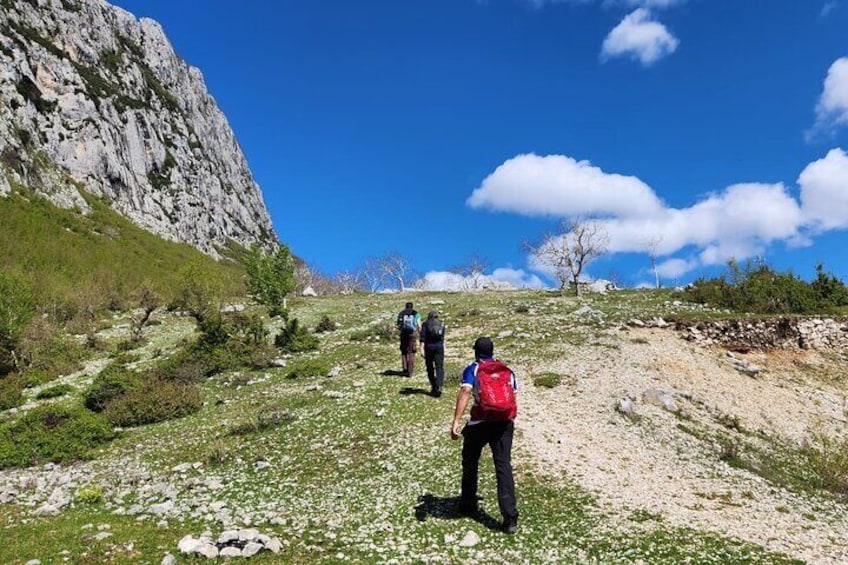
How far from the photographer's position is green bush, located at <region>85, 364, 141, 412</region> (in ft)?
70.5

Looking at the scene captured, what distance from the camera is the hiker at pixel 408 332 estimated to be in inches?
844

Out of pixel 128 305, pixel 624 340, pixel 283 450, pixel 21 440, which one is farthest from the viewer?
pixel 128 305

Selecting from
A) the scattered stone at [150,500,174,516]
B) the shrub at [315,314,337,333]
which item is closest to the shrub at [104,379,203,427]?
the scattered stone at [150,500,174,516]

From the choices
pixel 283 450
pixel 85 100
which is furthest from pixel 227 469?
pixel 85 100

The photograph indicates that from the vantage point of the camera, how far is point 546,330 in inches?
1286

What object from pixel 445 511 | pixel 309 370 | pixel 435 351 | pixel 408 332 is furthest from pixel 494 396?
pixel 309 370

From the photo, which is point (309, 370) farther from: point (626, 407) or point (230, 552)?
point (230, 552)

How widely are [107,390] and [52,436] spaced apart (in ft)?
16.9

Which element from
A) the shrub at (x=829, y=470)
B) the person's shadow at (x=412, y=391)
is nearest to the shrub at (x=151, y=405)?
the person's shadow at (x=412, y=391)

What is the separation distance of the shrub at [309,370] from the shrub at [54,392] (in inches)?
378

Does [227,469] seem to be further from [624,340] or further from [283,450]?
[624,340]

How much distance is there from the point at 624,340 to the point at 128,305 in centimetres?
4540

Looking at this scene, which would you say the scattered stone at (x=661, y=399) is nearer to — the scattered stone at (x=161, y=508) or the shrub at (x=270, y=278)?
the scattered stone at (x=161, y=508)

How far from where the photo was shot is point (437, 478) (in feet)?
→ 41.8
